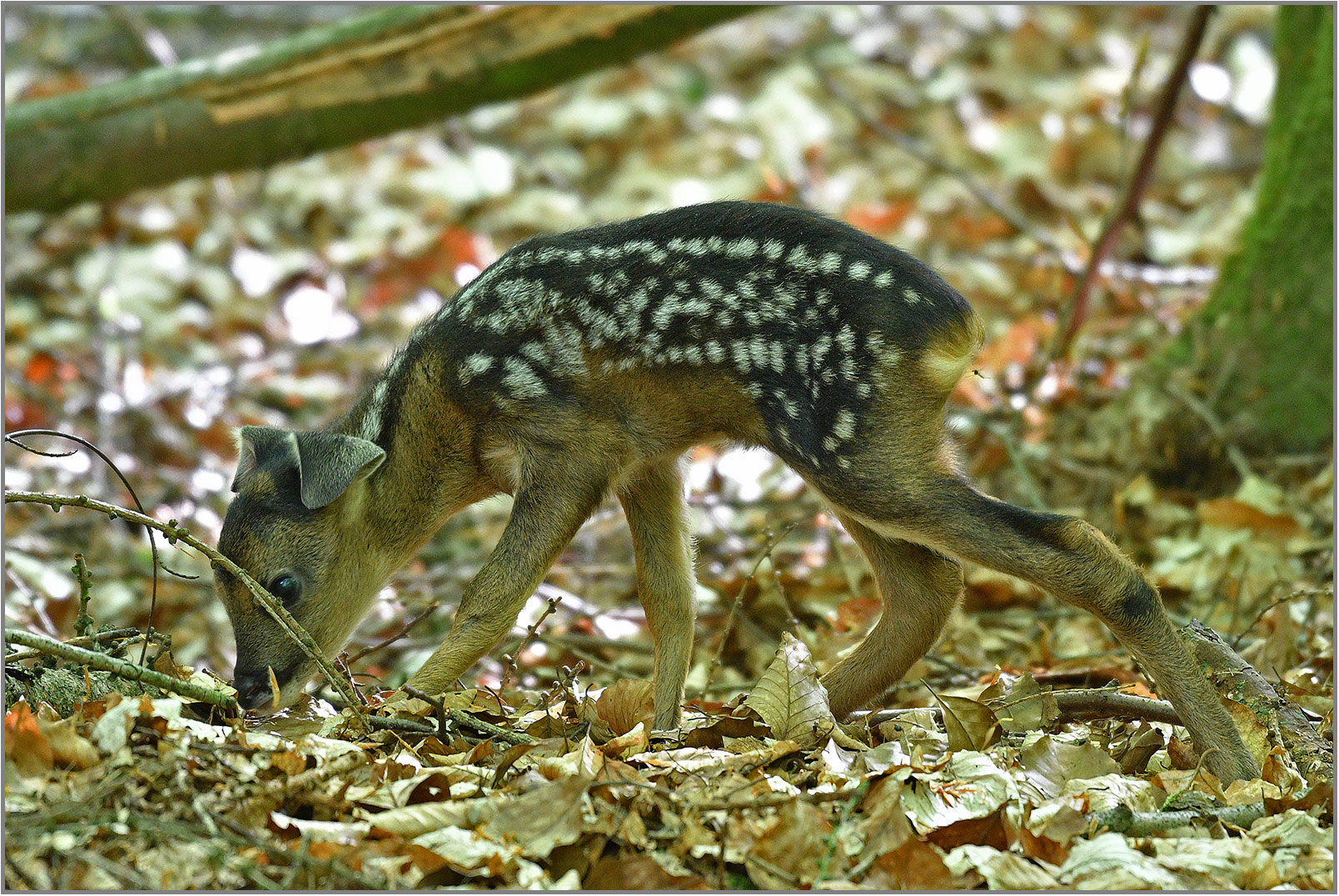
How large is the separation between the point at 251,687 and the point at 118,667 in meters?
1.15

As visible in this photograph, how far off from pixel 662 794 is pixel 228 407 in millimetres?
6327

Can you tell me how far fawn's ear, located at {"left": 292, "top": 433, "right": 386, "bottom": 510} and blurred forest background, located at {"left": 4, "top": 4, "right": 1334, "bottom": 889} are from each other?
0.83 meters

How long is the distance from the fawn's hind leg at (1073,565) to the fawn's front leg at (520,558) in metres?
1.14

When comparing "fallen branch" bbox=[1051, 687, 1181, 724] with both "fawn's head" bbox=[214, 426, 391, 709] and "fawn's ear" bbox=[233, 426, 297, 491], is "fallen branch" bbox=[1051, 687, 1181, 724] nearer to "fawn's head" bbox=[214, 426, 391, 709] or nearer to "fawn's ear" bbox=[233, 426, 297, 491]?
"fawn's head" bbox=[214, 426, 391, 709]

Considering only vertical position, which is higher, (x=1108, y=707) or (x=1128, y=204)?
(x=1128, y=204)

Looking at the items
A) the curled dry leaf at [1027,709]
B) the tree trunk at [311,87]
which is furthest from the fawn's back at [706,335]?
the tree trunk at [311,87]

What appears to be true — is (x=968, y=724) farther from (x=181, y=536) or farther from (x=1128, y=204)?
(x=1128, y=204)

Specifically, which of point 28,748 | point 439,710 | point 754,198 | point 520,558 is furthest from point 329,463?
point 754,198

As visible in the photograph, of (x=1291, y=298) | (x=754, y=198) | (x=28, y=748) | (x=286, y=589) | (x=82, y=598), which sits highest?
(x=754, y=198)

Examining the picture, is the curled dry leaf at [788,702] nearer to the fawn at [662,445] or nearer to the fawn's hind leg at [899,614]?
the fawn at [662,445]

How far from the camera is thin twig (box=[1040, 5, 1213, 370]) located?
7293mm

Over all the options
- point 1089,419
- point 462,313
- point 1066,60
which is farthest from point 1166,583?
point 1066,60

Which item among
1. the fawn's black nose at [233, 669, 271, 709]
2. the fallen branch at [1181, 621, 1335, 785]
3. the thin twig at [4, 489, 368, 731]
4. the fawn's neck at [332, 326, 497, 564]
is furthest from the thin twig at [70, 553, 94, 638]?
the fallen branch at [1181, 621, 1335, 785]

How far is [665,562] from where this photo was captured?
5086 mm
